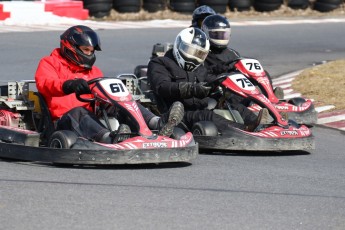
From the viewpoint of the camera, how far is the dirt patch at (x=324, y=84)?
10.8 meters

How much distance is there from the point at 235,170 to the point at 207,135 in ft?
2.78

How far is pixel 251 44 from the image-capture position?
16500 millimetres

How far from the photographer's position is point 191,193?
591 cm

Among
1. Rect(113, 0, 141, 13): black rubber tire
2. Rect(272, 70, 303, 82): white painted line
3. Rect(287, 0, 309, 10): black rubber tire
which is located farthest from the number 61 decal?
Rect(287, 0, 309, 10): black rubber tire

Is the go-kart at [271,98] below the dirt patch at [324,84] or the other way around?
the other way around

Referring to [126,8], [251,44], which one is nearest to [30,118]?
[251,44]

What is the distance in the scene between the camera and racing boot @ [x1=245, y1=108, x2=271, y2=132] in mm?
7777

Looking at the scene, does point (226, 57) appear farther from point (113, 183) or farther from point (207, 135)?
point (113, 183)

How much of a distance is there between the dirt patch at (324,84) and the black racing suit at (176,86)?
2.64 meters

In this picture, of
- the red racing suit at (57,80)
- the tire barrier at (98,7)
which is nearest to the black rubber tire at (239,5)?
the tire barrier at (98,7)

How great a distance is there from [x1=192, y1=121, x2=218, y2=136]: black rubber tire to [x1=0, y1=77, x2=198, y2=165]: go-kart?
1.91 feet

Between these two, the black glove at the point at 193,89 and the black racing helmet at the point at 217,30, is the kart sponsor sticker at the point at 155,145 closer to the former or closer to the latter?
the black glove at the point at 193,89

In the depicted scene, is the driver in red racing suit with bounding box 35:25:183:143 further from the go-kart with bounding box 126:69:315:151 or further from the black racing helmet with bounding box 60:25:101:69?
the go-kart with bounding box 126:69:315:151

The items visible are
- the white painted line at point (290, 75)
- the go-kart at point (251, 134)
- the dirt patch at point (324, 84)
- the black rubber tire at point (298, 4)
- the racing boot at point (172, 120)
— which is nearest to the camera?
the racing boot at point (172, 120)
